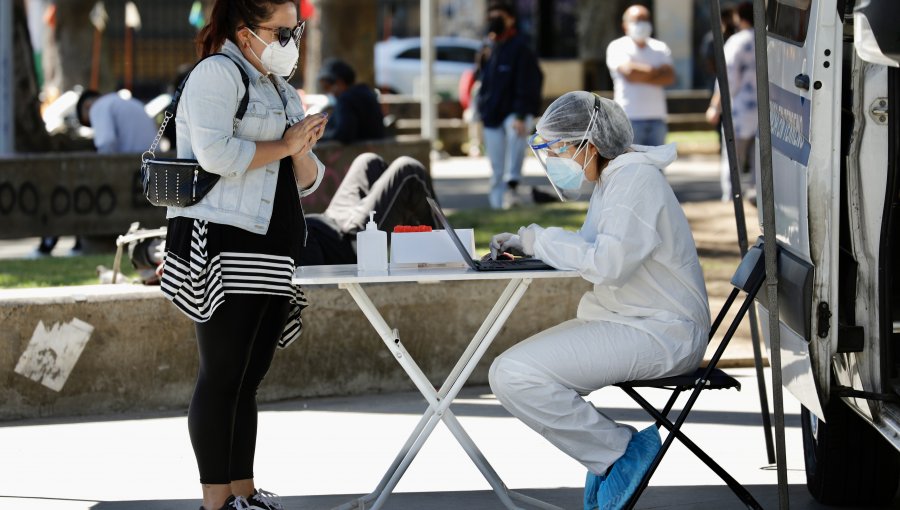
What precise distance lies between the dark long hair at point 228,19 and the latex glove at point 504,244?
996 mm

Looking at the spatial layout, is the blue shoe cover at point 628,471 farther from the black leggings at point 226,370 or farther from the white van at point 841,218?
the black leggings at point 226,370

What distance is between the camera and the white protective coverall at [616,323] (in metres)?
4.26

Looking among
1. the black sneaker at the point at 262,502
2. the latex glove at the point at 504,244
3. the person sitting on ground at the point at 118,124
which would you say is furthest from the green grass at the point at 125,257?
the latex glove at the point at 504,244

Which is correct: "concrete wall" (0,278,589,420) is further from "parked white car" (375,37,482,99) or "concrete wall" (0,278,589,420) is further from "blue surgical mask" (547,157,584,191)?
"parked white car" (375,37,482,99)

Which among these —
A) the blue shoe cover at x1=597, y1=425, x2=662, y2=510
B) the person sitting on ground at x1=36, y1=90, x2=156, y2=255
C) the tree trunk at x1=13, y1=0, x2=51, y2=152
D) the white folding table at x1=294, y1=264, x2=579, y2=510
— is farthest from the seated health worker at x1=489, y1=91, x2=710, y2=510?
the tree trunk at x1=13, y1=0, x2=51, y2=152

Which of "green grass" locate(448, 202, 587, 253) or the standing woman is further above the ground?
the standing woman

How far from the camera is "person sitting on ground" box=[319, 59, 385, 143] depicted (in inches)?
428

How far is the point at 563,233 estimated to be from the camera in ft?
14.4

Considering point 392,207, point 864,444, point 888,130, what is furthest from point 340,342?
point 888,130

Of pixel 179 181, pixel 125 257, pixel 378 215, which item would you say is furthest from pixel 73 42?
pixel 179 181

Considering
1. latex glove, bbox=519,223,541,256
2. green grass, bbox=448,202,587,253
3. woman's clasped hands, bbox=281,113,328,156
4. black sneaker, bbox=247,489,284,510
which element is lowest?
green grass, bbox=448,202,587,253

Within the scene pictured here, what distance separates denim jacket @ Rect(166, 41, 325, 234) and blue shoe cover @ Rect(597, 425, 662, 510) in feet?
4.19

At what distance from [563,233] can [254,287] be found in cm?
95

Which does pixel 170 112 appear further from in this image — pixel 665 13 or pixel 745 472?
pixel 665 13
